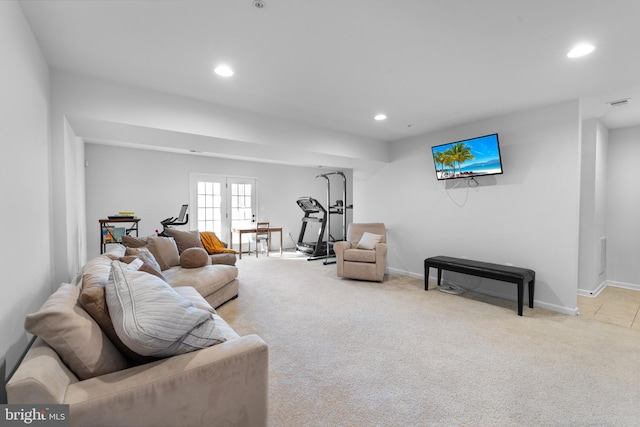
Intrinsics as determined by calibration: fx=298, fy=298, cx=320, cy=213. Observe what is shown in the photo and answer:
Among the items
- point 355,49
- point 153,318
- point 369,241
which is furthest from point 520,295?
point 153,318

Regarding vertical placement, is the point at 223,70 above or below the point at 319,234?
above

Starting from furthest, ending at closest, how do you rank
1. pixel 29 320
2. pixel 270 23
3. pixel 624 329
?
pixel 624 329 < pixel 270 23 < pixel 29 320

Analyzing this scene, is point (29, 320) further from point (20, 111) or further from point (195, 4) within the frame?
point (195, 4)

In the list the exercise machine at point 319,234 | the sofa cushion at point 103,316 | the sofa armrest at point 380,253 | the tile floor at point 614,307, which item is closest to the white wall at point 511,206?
the tile floor at point 614,307

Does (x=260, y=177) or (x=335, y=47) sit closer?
(x=335, y=47)

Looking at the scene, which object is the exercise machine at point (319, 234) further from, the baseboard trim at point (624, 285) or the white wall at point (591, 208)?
the baseboard trim at point (624, 285)

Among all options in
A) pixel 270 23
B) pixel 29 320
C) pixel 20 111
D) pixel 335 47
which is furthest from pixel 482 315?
pixel 20 111

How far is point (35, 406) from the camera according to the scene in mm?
954

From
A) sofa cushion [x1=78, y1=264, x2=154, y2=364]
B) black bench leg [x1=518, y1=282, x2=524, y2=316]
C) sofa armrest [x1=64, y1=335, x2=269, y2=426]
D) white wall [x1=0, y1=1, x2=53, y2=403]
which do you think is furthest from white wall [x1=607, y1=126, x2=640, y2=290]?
white wall [x1=0, y1=1, x2=53, y2=403]

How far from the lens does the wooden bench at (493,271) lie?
10.8 ft

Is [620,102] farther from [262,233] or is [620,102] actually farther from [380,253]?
[262,233]

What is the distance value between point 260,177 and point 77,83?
5296 mm

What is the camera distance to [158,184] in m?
6.49

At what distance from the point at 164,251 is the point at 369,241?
305 centimetres
